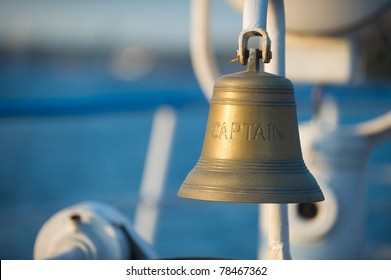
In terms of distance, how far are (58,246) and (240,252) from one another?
22.3 ft

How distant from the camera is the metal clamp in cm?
234

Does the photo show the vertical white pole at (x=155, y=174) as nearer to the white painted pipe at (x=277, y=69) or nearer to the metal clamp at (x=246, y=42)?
the white painted pipe at (x=277, y=69)

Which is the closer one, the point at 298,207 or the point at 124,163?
the point at 298,207

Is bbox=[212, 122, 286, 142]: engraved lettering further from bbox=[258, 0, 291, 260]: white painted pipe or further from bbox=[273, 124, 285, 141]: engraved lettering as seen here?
bbox=[258, 0, 291, 260]: white painted pipe

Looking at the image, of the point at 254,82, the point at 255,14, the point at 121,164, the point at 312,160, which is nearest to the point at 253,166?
the point at 254,82

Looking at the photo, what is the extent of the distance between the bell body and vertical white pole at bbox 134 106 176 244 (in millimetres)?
2236

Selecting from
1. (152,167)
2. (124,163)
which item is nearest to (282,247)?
(152,167)

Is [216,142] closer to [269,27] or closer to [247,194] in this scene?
[247,194]

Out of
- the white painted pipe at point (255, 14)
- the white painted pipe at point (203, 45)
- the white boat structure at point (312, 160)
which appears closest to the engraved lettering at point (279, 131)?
the white painted pipe at point (255, 14)

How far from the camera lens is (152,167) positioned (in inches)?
213

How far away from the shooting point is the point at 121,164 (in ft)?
68.4

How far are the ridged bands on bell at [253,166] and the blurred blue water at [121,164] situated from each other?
6.04 feet

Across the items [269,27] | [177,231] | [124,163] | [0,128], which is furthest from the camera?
[124,163]

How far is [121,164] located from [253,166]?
1848cm
